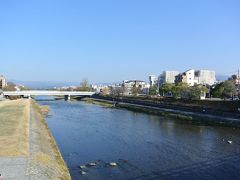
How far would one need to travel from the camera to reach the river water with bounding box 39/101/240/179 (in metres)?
14.1

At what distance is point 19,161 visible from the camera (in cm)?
1246

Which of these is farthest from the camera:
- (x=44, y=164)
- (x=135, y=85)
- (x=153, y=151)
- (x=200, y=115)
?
(x=135, y=85)

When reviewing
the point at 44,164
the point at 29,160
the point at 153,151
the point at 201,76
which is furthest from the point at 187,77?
the point at 29,160

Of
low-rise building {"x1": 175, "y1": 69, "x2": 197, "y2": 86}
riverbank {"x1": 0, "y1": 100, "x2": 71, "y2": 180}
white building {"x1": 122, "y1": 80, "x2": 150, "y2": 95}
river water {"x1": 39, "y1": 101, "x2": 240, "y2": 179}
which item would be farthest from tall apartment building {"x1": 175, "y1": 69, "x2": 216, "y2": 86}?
riverbank {"x1": 0, "y1": 100, "x2": 71, "y2": 180}

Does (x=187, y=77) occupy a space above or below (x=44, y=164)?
above

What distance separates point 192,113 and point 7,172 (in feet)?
92.3

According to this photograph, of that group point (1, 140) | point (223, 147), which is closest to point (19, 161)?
point (1, 140)

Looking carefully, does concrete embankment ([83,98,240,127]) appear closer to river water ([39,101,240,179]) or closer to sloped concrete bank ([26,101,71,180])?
river water ([39,101,240,179])

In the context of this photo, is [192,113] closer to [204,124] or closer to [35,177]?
[204,124]

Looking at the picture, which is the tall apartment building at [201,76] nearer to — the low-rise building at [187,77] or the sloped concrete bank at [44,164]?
the low-rise building at [187,77]

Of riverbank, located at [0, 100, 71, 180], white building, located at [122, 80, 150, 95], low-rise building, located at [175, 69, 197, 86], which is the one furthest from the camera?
white building, located at [122, 80, 150, 95]

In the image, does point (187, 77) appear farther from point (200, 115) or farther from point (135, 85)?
point (200, 115)

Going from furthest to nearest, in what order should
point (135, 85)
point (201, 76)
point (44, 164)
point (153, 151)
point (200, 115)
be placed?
point (201, 76) < point (135, 85) < point (200, 115) < point (153, 151) < point (44, 164)

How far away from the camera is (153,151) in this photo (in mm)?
18469
